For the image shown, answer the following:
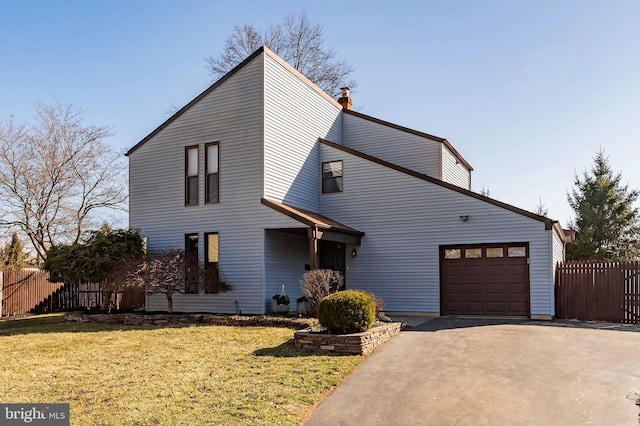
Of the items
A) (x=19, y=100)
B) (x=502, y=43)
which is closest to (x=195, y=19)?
(x=502, y=43)

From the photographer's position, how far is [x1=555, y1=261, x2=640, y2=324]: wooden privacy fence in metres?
13.8

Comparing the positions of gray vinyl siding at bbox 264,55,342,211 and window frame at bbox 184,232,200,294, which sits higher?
gray vinyl siding at bbox 264,55,342,211

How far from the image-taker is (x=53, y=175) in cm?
2669

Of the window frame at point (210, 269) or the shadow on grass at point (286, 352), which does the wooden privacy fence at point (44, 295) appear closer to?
the window frame at point (210, 269)

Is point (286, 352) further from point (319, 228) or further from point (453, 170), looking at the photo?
point (453, 170)

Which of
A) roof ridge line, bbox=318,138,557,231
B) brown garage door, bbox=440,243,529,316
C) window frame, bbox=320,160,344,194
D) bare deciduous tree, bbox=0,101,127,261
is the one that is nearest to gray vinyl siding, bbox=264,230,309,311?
window frame, bbox=320,160,344,194

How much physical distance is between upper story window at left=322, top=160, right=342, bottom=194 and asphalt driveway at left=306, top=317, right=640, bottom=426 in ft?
25.4

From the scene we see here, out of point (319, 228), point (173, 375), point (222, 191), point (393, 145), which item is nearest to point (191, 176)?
point (222, 191)

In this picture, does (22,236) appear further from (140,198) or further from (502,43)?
(502,43)

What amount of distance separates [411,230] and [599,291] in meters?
5.60

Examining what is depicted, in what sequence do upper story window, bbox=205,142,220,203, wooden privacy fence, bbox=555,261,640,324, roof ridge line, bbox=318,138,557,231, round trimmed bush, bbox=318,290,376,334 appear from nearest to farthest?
1. round trimmed bush, bbox=318,290,376,334
2. wooden privacy fence, bbox=555,261,640,324
3. roof ridge line, bbox=318,138,557,231
4. upper story window, bbox=205,142,220,203

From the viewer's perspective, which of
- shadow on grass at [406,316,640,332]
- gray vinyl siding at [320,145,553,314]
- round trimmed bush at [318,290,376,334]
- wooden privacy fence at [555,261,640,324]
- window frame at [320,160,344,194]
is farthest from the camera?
window frame at [320,160,344,194]

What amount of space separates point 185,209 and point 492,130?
12.1 meters

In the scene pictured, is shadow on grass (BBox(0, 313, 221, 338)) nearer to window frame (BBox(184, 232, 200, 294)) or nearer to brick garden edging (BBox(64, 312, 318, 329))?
brick garden edging (BBox(64, 312, 318, 329))
